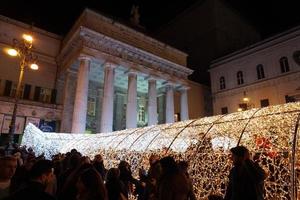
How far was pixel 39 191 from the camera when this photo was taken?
2031mm

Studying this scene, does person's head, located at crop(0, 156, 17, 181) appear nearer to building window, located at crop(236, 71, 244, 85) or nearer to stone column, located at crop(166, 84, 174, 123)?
stone column, located at crop(166, 84, 174, 123)

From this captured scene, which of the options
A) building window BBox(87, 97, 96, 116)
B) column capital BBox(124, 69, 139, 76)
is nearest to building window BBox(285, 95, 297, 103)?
column capital BBox(124, 69, 139, 76)

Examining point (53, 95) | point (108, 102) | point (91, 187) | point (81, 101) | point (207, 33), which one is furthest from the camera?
point (207, 33)

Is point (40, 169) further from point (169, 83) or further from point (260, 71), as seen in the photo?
point (260, 71)

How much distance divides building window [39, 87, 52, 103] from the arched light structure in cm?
1693

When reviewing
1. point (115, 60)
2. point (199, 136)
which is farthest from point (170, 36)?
point (199, 136)

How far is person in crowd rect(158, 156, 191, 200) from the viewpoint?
10.5 ft

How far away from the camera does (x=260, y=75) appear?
93.0 ft

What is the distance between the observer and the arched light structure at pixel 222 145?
518 cm

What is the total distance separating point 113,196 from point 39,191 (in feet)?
4.93

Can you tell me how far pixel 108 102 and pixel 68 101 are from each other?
477 cm

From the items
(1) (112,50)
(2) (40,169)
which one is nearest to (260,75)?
(1) (112,50)

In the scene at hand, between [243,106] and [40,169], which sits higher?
[243,106]

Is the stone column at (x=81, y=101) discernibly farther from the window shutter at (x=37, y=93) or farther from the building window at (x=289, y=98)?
the building window at (x=289, y=98)
